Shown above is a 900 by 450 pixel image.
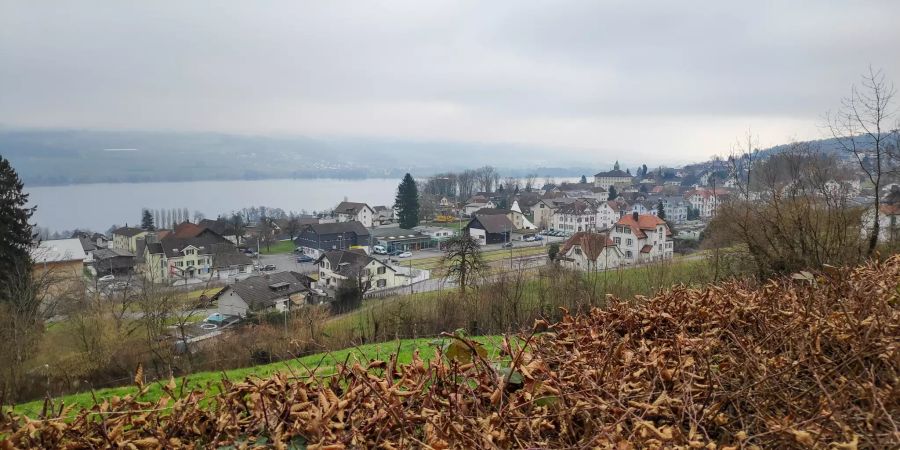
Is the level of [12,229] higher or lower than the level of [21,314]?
higher

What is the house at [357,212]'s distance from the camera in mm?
43344

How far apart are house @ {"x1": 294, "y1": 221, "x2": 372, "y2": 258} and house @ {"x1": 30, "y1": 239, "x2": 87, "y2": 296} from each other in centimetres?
1235

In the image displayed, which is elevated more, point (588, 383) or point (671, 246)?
point (588, 383)

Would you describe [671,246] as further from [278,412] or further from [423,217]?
[278,412]

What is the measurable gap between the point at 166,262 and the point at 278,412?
1251 inches

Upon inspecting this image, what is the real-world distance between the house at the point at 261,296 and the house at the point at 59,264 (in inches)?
203

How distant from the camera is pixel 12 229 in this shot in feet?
59.5

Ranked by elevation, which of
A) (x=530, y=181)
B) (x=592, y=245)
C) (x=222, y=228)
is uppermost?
(x=530, y=181)

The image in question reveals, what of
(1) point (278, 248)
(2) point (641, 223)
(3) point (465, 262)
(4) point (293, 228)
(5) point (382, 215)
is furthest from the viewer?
(5) point (382, 215)

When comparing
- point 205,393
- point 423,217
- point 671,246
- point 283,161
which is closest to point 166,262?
point 423,217

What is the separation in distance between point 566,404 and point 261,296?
19.8 metres

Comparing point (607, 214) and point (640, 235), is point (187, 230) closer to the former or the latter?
point (640, 235)

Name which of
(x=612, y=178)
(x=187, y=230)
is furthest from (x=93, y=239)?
(x=612, y=178)

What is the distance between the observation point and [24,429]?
1.25m
